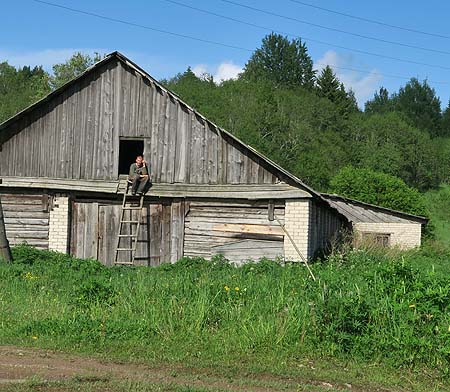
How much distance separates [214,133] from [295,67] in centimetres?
7284

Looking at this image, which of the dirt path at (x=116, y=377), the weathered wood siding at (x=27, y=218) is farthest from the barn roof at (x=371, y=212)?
the dirt path at (x=116, y=377)

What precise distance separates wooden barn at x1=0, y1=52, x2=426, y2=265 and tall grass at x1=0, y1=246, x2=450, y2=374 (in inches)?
294

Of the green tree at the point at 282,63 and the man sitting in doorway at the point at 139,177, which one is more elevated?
the green tree at the point at 282,63

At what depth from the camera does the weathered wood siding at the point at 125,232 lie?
1800 cm

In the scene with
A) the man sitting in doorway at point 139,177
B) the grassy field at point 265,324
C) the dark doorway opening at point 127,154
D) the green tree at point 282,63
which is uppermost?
the green tree at point 282,63

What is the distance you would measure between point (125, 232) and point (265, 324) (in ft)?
33.3

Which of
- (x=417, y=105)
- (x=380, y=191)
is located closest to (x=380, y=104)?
(x=417, y=105)

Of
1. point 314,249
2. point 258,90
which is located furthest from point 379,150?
point 314,249

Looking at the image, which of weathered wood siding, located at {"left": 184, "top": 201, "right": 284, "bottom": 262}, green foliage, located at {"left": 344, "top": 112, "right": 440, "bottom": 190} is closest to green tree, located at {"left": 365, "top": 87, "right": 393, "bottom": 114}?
green foliage, located at {"left": 344, "top": 112, "right": 440, "bottom": 190}

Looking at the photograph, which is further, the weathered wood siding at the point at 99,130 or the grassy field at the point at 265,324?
the weathered wood siding at the point at 99,130

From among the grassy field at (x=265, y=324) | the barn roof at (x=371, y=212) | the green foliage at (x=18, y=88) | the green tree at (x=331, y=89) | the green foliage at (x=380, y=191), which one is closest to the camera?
the grassy field at (x=265, y=324)

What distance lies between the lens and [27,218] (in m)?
18.4

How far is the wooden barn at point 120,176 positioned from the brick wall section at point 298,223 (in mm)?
480

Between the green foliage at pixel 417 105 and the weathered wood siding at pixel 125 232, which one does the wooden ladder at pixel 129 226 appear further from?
the green foliage at pixel 417 105
